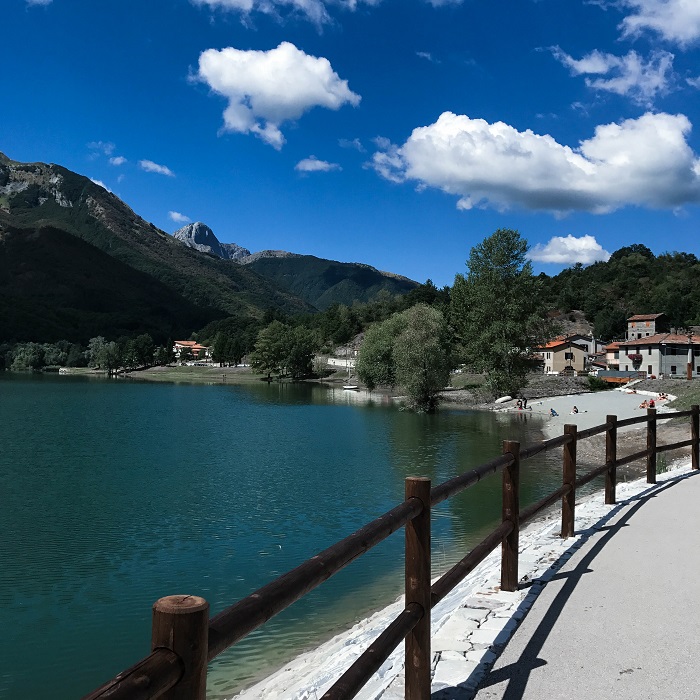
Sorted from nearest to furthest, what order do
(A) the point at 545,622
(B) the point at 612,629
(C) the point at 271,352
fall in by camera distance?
(B) the point at 612,629 < (A) the point at 545,622 < (C) the point at 271,352

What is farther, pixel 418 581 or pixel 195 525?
pixel 195 525

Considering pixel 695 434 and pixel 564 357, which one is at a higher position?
pixel 564 357

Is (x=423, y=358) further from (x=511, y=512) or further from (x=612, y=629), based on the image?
(x=612, y=629)

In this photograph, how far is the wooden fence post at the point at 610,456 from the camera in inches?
387

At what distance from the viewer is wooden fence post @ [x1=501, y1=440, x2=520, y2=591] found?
6.20 metres

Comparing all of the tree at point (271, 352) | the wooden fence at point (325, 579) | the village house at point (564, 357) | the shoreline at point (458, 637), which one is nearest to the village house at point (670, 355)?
the village house at point (564, 357)

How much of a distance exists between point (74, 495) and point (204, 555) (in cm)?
887

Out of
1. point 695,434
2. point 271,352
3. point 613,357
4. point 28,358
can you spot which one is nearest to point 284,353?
point 271,352

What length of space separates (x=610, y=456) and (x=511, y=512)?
4744 mm

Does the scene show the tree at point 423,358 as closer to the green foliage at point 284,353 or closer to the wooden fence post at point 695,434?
the wooden fence post at point 695,434

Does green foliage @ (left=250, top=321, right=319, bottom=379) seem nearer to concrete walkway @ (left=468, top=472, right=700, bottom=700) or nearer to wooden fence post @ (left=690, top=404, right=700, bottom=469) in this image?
wooden fence post @ (left=690, top=404, right=700, bottom=469)

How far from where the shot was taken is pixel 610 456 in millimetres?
10273

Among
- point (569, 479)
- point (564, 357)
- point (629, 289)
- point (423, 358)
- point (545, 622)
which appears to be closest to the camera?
point (545, 622)

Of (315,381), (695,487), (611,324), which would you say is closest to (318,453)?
(695,487)
